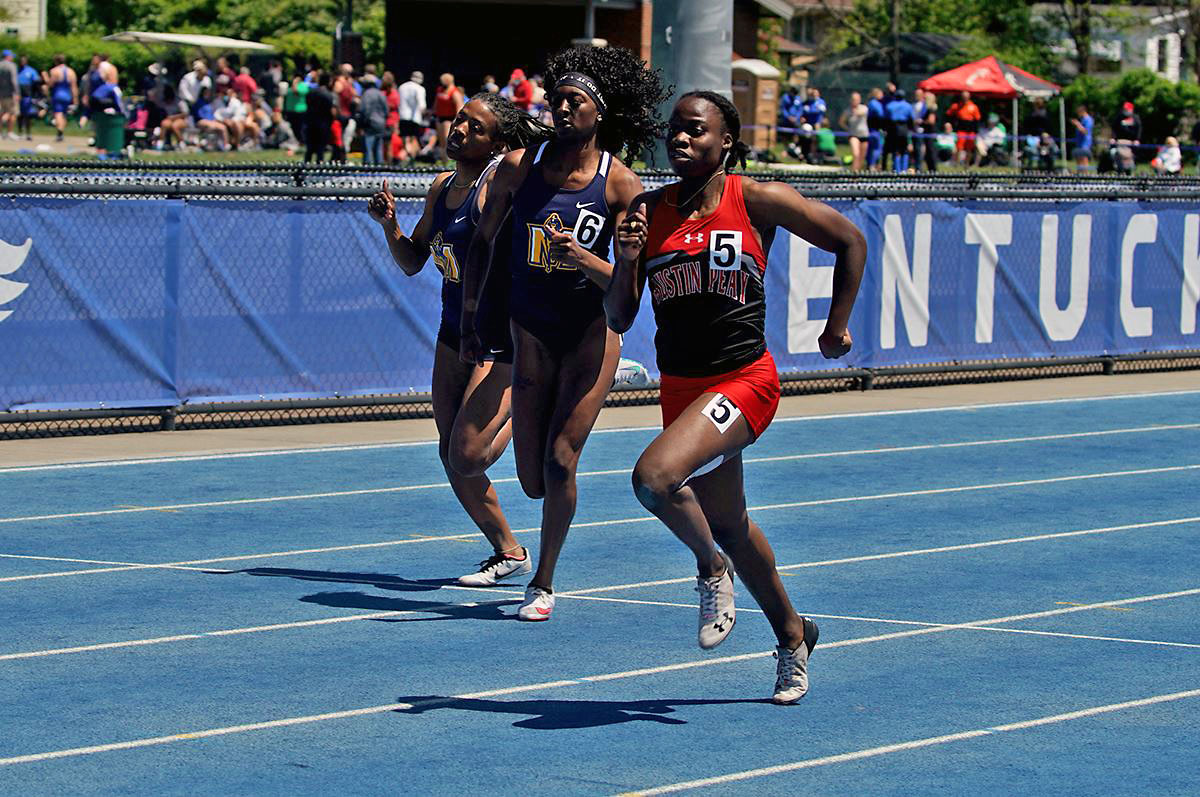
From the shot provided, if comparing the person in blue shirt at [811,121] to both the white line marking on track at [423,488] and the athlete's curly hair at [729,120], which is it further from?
the athlete's curly hair at [729,120]

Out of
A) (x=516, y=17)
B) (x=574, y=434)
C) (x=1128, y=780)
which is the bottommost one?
(x=1128, y=780)

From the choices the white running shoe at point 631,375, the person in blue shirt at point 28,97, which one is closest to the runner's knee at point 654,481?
the white running shoe at point 631,375

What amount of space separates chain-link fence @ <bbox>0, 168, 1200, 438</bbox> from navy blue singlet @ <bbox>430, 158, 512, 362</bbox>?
16.5 ft

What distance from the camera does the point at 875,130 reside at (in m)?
37.2

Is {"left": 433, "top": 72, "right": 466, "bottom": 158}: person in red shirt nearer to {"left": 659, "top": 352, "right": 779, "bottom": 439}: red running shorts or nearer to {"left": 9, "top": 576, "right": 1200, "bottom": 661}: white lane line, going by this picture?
{"left": 9, "top": 576, "right": 1200, "bottom": 661}: white lane line

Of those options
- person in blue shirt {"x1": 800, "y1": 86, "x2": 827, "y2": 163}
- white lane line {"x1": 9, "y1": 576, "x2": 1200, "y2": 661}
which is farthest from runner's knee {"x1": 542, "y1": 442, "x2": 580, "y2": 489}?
person in blue shirt {"x1": 800, "y1": 86, "x2": 827, "y2": 163}

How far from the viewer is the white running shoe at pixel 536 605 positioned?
842 cm

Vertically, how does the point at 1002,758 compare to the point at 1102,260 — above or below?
below

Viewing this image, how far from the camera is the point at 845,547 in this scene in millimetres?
10500

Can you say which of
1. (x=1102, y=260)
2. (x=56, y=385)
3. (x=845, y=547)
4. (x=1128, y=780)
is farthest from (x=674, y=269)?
(x=1102, y=260)

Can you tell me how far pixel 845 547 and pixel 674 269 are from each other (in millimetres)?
3865

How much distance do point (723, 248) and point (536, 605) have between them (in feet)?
7.04

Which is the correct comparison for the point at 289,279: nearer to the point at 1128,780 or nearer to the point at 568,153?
the point at 568,153

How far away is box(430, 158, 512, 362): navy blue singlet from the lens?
884 cm
